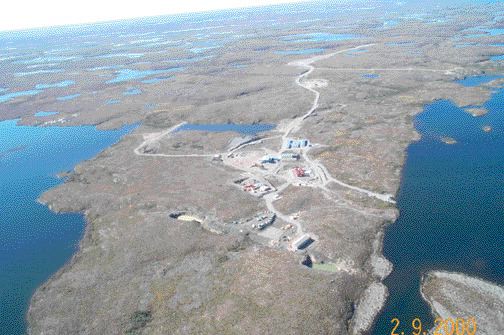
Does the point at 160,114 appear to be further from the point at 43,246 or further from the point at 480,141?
the point at 480,141

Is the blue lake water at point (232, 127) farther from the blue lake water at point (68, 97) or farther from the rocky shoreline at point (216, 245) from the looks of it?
the blue lake water at point (68, 97)

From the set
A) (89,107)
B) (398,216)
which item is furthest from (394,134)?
(89,107)

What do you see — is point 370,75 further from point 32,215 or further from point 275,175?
point 32,215

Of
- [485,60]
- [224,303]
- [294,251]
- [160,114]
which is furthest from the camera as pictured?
[485,60]

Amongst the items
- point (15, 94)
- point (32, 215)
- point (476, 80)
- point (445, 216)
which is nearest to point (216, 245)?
point (445, 216)

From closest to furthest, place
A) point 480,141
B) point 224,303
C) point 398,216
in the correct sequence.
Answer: point 224,303, point 398,216, point 480,141

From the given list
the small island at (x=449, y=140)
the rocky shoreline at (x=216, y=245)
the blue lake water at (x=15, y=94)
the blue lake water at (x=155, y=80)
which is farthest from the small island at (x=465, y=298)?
the blue lake water at (x=15, y=94)

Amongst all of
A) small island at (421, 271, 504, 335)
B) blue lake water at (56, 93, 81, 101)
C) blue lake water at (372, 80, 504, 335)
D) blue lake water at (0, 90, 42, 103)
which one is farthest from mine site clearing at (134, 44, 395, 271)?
blue lake water at (0, 90, 42, 103)
